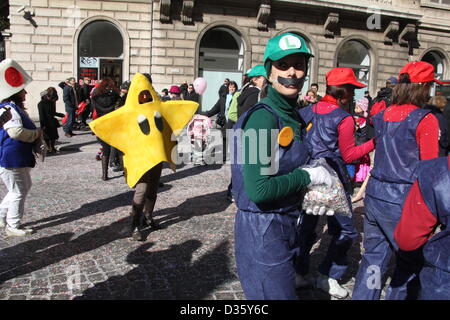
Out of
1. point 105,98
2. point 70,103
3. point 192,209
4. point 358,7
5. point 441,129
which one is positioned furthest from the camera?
point 358,7

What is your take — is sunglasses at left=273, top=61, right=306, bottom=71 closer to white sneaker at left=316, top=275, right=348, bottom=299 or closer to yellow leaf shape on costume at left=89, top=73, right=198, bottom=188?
white sneaker at left=316, top=275, right=348, bottom=299

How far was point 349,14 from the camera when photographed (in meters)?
18.8

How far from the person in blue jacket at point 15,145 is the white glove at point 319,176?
141 inches

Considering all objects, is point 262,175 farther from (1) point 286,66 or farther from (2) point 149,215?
(2) point 149,215

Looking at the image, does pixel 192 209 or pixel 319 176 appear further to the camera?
pixel 192 209

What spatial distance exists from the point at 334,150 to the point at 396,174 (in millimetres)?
695

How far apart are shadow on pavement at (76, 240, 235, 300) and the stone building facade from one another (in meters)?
12.8

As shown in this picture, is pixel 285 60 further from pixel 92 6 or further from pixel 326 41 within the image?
pixel 326 41

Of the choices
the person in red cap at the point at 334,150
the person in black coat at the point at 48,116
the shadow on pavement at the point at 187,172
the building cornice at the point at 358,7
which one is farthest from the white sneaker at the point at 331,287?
the building cornice at the point at 358,7

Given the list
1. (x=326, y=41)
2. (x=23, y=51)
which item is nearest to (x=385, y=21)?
(x=326, y=41)

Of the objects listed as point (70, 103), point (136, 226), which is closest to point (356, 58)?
point (70, 103)

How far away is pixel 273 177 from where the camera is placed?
6.36 feet

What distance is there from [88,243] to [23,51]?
13.3 metres

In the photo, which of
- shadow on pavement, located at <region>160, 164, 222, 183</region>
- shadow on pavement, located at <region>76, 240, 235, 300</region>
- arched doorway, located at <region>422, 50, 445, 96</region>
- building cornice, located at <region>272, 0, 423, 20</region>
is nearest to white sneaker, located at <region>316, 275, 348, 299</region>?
shadow on pavement, located at <region>76, 240, 235, 300</region>
